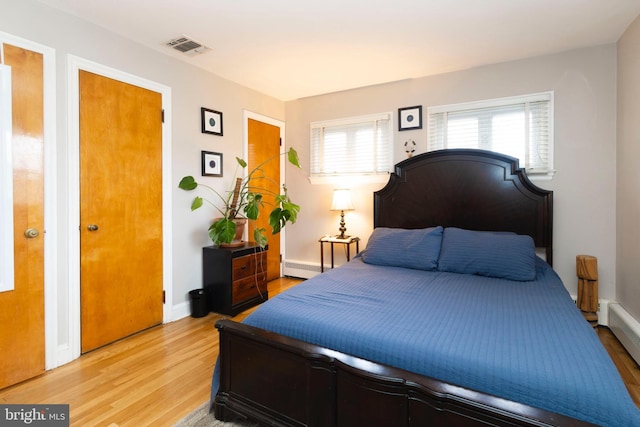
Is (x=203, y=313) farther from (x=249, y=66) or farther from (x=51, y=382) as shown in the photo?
(x=249, y=66)

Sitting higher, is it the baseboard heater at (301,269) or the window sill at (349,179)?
the window sill at (349,179)

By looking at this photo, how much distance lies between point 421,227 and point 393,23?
6.17ft

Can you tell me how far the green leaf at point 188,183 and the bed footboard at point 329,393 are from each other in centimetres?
175

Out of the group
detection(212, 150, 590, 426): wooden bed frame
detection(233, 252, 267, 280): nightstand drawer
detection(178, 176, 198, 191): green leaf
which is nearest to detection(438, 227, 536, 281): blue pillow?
detection(212, 150, 590, 426): wooden bed frame

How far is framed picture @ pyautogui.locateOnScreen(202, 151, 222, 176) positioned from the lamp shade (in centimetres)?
132

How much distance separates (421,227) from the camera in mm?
3346

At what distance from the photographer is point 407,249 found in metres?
2.78

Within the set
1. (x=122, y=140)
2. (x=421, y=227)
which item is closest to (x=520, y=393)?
(x=421, y=227)

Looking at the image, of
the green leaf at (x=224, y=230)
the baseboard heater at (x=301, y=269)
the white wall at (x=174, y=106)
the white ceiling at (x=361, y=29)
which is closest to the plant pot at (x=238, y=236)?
the green leaf at (x=224, y=230)

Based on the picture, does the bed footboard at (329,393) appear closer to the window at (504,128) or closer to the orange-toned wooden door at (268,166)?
the orange-toned wooden door at (268,166)

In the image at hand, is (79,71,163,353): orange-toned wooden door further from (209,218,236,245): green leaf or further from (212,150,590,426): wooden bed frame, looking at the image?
(212,150,590,426): wooden bed frame

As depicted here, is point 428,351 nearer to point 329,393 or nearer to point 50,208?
point 329,393

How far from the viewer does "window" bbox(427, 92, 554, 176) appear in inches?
120

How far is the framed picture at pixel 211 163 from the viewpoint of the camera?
10.9ft
